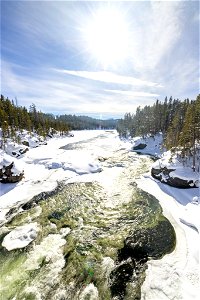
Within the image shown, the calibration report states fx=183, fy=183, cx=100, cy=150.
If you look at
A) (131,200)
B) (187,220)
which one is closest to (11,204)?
(131,200)

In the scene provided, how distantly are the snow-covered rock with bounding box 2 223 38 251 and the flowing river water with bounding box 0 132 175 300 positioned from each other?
38 cm

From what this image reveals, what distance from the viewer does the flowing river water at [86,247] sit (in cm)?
957

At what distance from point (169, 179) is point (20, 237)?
19.1 metres

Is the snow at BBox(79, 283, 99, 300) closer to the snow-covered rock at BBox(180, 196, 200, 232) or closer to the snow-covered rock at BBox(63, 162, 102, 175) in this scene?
the snow-covered rock at BBox(180, 196, 200, 232)

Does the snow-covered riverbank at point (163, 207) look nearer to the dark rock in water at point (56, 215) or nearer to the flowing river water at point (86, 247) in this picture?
the flowing river water at point (86, 247)

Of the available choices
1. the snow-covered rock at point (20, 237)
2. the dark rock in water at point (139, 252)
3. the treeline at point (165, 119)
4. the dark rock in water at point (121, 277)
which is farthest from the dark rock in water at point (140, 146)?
the dark rock in water at point (121, 277)

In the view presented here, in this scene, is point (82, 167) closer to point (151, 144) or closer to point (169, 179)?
point (169, 179)

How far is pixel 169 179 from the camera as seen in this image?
24.7m

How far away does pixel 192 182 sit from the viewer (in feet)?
75.8

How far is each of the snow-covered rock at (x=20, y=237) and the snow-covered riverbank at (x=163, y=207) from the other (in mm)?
2739

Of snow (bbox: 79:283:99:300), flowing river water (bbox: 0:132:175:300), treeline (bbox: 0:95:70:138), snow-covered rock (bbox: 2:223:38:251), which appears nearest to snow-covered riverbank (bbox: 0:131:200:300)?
flowing river water (bbox: 0:132:175:300)

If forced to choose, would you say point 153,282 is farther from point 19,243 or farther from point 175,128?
point 175,128

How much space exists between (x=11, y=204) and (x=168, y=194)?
1746 cm

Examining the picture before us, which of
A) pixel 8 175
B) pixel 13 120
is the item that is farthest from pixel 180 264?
pixel 13 120
